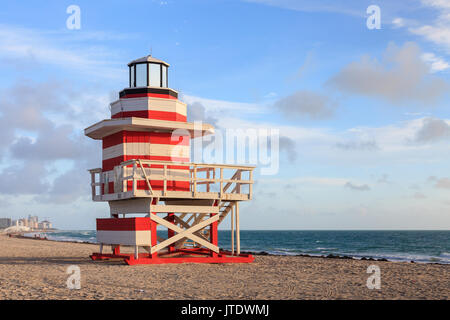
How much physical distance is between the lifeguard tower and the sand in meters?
1.35

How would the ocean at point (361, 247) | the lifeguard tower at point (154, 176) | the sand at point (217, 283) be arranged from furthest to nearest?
the ocean at point (361, 247)
the lifeguard tower at point (154, 176)
the sand at point (217, 283)

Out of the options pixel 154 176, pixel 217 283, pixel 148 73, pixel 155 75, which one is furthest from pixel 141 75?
pixel 217 283

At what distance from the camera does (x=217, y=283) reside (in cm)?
1169

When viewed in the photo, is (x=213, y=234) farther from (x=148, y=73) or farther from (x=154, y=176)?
(x=148, y=73)

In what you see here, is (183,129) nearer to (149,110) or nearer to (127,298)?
(149,110)

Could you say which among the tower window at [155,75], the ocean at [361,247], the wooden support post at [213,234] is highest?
the tower window at [155,75]

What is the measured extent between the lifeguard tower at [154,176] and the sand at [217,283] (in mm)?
1348

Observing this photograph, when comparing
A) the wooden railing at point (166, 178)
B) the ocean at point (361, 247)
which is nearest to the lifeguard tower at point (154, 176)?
the wooden railing at point (166, 178)

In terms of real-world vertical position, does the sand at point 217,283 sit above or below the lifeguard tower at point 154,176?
below

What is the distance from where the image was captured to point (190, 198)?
16.8m

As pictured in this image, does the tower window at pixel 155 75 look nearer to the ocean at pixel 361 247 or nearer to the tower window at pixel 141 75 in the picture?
the tower window at pixel 141 75

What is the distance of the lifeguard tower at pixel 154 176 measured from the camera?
1605cm
